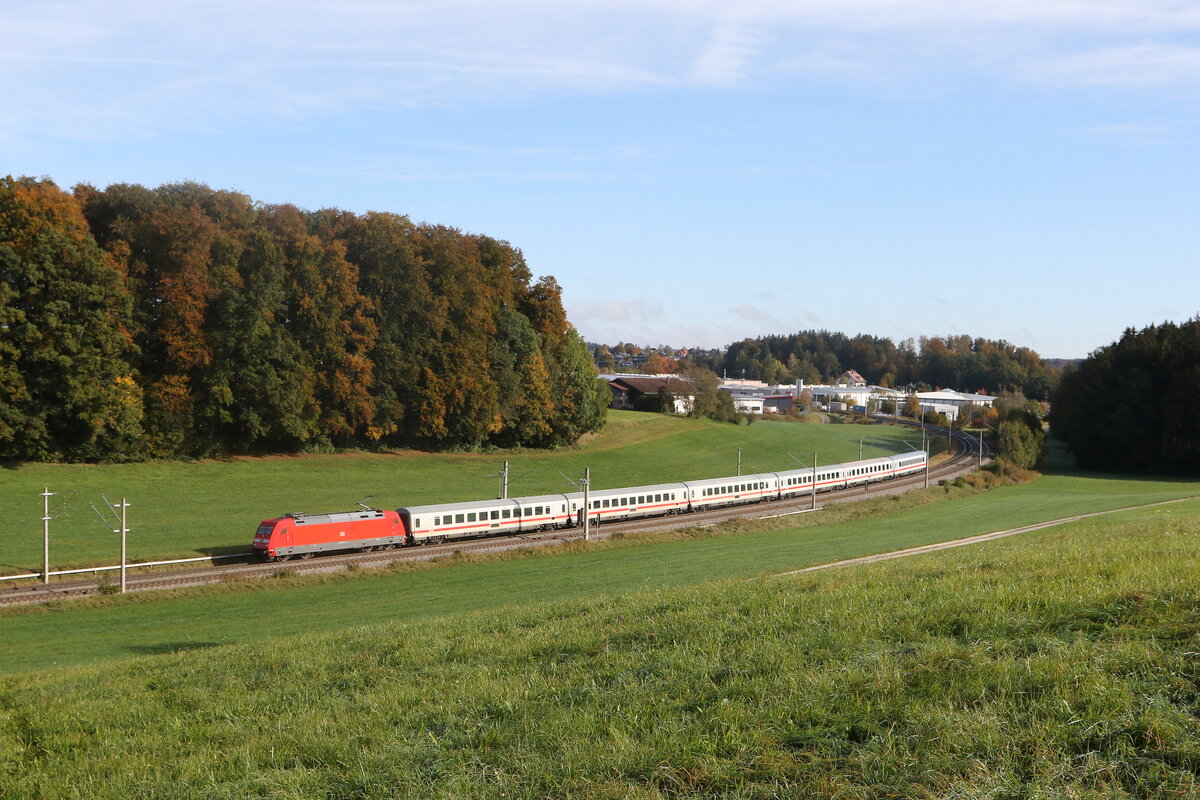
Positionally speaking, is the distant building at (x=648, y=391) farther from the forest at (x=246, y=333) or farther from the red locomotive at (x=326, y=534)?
the red locomotive at (x=326, y=534)

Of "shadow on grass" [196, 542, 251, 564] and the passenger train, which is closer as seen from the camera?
"shadow on grass" [196, 542, 251, 564]

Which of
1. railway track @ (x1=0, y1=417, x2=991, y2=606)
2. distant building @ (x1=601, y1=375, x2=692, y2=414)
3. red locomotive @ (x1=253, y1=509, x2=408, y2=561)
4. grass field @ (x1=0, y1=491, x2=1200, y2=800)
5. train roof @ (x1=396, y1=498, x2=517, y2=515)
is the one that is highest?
distant building @ (x1=601, y1=375, x2=692, y2=414)

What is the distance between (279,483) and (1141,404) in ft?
257

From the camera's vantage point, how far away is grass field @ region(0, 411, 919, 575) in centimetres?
3888

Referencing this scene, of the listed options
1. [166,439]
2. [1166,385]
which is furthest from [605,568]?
[1166,385]

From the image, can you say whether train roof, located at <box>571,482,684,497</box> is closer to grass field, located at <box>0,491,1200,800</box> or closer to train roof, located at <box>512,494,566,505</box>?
train roof, located at <box>512,494,566,505</box>

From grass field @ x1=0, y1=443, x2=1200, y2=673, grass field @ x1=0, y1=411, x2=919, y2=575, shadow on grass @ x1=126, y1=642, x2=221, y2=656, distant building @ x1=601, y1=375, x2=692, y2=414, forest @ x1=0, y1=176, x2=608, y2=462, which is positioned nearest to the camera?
shadow on grass @ x1=126, y1=642, x2=221, y2=656

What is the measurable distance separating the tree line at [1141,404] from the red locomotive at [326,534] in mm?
73395

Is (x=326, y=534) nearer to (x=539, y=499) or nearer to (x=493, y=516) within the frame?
(x=493, y=516)

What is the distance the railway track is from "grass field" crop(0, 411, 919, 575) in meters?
3.28

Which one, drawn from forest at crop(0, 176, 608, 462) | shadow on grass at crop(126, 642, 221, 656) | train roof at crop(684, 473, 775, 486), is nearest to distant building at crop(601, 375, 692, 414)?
forest at crop(0, 176, 608, 462)

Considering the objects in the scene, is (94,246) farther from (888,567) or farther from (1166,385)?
(1166,385)

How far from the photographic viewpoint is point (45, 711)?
11938mm

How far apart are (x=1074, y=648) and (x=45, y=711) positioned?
12.9m
